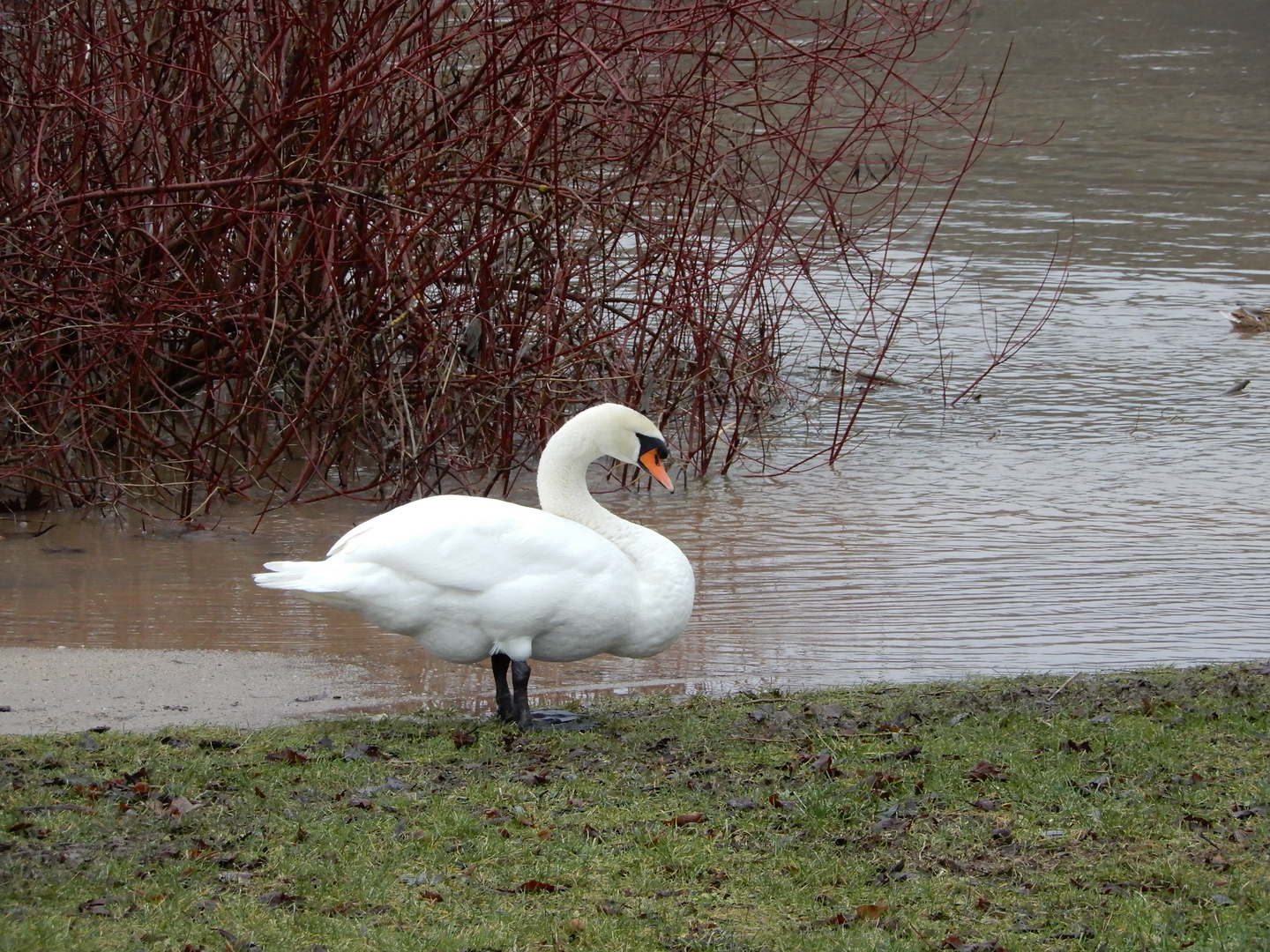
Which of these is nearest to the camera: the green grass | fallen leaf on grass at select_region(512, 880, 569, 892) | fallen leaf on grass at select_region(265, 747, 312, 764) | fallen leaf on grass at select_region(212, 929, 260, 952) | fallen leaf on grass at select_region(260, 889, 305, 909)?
fallen leaf on grass at select_region(212, 929, 260, 952)

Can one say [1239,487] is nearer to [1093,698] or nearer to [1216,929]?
[1093,698]

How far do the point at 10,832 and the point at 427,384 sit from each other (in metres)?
4.96

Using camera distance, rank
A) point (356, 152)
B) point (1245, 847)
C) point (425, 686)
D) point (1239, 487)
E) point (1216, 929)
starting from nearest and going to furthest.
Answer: point (1216, 929)
point (1245, 847)
point (425, 686)
point (356, 152)
point (1239, 487)

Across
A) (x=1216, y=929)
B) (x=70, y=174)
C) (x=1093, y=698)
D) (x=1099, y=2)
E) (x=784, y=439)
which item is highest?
(x=1099, y=2)

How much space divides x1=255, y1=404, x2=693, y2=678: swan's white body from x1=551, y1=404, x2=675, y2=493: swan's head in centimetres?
37

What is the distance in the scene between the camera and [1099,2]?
139ft

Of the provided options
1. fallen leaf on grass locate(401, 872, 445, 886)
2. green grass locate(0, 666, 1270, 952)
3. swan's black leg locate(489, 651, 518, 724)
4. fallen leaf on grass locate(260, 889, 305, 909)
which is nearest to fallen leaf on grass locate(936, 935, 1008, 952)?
green grass locate(0, 666, 1270, 952)

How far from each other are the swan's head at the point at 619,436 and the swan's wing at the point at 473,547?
0.50m

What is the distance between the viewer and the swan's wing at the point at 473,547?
5590 millimetres

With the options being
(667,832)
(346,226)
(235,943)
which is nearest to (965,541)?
(346,226)

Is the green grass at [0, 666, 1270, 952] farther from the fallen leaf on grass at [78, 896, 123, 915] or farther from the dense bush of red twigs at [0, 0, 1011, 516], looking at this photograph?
the dense bush of red twigs at [0, 0, 1011, 516]

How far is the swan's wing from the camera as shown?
559 centimetres

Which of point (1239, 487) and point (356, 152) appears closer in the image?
point (356, 152)

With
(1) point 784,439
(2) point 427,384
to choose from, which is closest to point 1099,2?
(1) point 784,439
